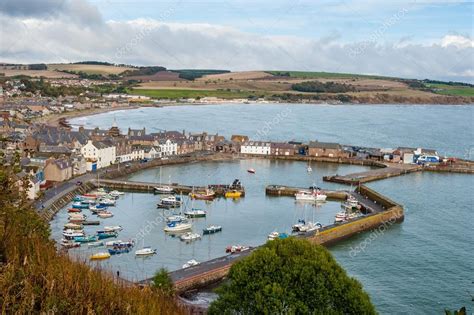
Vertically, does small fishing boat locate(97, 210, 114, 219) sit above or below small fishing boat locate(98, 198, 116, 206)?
below

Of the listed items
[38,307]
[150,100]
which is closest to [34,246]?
[38,307]

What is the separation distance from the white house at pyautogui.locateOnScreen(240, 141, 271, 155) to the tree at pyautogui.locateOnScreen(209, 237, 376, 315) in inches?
800

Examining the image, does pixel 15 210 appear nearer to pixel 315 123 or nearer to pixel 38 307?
pixel 38 307

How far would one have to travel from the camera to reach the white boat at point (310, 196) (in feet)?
57.6

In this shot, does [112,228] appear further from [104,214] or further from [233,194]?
[233,194]

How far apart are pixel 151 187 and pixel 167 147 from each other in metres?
7.31

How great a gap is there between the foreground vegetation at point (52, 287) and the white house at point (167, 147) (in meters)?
20.9

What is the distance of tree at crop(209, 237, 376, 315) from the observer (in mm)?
6277

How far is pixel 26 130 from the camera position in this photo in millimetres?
25938

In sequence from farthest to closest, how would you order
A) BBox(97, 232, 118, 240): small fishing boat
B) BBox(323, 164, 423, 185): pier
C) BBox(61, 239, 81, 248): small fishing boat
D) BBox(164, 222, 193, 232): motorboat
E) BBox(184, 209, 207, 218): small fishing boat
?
BBox(323, 164, 423, 185): pier, BBox(184, 209, 207, 218): small fishing boat, BBox(164, 222, 193, 232): motorboat, BBox(97, 232, 118, 240): small fishing boat, BBox(61, 239, 81, 248): small fishing boat

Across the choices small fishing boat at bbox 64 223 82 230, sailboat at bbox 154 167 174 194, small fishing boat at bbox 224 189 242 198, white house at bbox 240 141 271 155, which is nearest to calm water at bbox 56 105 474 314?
small fishing boat at bbox 64 223 82 230

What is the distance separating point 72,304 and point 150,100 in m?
60.6

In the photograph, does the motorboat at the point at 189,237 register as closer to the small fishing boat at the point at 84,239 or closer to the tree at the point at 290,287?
the small fishing boat at the point at 84,239

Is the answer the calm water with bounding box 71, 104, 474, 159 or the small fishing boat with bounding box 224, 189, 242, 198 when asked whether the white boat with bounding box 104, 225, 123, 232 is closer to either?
the small fishing boat with bounding box 224, 189, 242, 198
